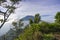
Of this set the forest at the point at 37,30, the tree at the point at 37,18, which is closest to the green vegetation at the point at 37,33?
the forest at the point at 37,30

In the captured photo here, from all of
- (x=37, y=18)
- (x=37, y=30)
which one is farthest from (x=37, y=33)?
(x=37, y=18)

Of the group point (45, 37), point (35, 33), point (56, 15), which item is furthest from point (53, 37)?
point (56, 15)

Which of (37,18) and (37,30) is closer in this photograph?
(37,30)

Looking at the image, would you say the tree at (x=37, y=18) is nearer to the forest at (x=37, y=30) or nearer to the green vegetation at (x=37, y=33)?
the forest at (x=37, y=30)

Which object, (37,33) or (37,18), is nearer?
(37,33)

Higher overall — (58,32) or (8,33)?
(58,32)

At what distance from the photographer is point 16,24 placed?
29.8 meters

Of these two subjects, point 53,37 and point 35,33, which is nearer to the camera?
point 35,33

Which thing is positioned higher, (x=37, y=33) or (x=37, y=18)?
(x=37, y=18)

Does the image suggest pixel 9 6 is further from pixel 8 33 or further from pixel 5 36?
pixel 8 33

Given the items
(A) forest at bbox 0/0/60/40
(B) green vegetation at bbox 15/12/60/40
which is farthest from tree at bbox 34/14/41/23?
(B) green vegetation at bbox 15/12/60/40

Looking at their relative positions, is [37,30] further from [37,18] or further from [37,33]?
[37,18]

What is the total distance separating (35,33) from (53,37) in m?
1.71

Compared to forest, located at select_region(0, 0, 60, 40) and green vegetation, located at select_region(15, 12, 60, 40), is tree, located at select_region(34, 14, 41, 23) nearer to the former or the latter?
forest, located at select_region(0, 0, 60, 40)
